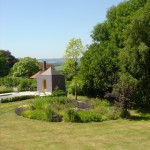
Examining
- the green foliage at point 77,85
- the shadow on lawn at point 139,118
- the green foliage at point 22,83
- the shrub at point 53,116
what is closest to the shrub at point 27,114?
the shrub at point 53,116

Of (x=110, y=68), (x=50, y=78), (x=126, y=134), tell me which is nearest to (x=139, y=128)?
(x=126, y=134)

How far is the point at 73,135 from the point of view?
61.6 feet

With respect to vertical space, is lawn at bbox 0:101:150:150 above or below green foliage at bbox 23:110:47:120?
below

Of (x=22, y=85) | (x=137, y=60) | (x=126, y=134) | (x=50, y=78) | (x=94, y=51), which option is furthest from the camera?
(x=22, y=85)

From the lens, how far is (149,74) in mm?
27844

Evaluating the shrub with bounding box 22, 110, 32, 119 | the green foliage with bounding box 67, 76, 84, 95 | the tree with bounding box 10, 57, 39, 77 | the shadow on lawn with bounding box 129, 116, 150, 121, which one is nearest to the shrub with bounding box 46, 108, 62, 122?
the shrub with bounding box 22, 110, 32, 119

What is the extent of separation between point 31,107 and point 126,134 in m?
11.2

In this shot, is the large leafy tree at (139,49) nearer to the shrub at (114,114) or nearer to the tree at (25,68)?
the shrub at (114,114)

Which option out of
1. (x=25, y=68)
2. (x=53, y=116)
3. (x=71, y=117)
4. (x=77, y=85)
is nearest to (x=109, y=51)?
(x=77, y=85)

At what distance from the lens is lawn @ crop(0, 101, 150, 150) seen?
16.1 metres

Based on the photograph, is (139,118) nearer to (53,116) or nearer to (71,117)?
(71,117)

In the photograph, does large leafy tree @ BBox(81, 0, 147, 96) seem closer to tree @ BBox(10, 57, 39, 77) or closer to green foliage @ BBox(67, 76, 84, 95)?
green foliage @ BBox(67, 76, 84, 95)

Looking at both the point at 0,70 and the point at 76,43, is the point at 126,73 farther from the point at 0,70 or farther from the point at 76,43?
the point at 0,70

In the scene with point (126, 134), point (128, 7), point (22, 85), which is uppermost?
point (128, 7)
